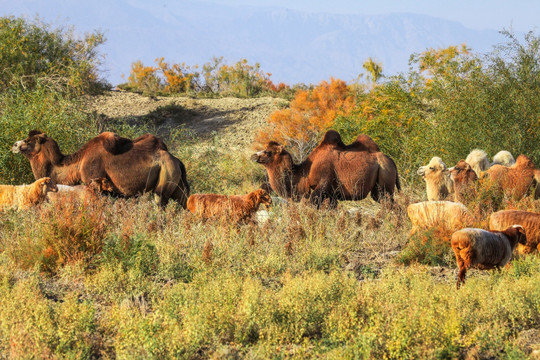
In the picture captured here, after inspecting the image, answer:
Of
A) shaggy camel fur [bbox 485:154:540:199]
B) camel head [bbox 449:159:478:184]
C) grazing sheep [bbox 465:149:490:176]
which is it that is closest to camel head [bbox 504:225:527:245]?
shaggy camel fur [bbox 485:154:540:199]

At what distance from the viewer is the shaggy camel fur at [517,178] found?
10.5 meters

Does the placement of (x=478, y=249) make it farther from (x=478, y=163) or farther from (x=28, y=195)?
(x=28, y=195)

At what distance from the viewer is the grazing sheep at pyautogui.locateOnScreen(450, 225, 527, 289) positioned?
22.1 feet

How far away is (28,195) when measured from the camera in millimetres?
10398

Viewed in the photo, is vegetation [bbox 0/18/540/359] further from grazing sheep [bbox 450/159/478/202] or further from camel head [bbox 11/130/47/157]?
camel head [bbox 11/130/47/157]

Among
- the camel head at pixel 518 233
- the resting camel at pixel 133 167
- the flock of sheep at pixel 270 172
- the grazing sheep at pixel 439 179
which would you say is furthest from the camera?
the grazing sheep at pixel 439 179

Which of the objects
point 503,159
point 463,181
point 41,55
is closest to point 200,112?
point 41,55

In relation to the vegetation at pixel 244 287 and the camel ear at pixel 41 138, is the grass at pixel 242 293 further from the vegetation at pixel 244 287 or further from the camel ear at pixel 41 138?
the camel ear at pixel 41 138

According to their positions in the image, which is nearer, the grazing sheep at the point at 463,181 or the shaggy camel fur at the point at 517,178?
the grazing sheep at the point at 463,181

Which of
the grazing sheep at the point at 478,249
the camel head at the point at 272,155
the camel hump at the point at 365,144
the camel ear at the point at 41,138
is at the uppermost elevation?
the camel ear at the point at 41,138

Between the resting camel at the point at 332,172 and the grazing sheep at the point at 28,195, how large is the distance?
305 cm

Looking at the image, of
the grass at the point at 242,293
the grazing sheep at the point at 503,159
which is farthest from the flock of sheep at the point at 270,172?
the grazing sheep at the point at 503,159

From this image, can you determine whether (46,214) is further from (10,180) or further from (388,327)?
(10,180)

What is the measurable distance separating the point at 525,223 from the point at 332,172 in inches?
133
